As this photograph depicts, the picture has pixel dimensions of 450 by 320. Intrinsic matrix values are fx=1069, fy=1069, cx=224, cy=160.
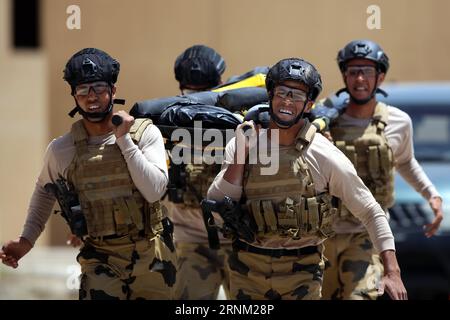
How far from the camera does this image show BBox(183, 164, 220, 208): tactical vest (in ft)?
20.4

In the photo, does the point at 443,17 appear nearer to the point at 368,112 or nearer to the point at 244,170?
the point at 368,112

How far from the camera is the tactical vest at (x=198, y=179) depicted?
20.4ft

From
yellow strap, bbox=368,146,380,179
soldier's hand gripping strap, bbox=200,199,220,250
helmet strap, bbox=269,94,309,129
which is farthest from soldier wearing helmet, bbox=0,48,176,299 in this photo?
yellow strap, bbox=368,146,380,179

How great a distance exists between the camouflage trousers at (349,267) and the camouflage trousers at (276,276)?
91cm

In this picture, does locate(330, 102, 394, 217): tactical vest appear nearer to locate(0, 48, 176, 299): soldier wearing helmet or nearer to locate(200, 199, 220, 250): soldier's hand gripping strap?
locate(200, 199, 220, 250): soldier's hand gripping strap

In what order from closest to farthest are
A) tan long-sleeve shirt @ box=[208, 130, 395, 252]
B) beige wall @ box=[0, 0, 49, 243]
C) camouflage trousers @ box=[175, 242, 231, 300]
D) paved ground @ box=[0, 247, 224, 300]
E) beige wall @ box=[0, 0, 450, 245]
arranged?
tan long-sleeve shirt @ box=[208, 130, 395, 252]
camouflage trousers @ box=[175, 242, 231, 300]
paved ground @ box=[0, 247, 224, 300]
beige wall @ box=[0, 0, 450, 245]
beige wall @ box=[0, 0, 49, 243]

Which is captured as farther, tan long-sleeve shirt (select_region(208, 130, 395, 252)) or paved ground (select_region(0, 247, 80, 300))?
paved ground (select_region(0, 247, 80, 300))

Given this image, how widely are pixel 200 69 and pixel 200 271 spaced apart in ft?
3.95

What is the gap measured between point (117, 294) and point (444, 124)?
13.6 feet

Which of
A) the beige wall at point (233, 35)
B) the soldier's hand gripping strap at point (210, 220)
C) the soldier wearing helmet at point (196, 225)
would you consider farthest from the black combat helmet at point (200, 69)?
the beige wall at point (233, 35)

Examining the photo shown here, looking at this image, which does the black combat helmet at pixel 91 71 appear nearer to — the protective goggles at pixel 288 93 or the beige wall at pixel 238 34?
the protective goggles at pixel 288 93

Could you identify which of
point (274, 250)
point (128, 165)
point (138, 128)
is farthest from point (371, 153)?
point (128, 165)

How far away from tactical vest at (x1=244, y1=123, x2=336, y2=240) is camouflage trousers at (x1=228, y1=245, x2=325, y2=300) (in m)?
0.17
